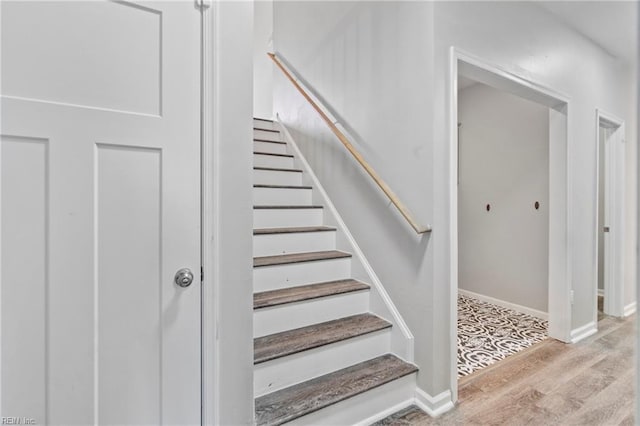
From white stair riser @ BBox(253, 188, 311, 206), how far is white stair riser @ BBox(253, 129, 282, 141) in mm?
959

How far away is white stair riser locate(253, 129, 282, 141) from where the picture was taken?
3.40 meters

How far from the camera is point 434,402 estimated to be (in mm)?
1720

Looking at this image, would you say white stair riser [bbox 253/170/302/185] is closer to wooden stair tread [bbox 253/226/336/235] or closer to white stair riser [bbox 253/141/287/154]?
white stair riser [bbox 253/141/287/154]

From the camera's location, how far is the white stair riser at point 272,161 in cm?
299

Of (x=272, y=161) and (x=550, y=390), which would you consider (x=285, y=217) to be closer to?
(x=272, y=161)

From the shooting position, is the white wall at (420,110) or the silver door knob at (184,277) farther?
the white wall at (420,110)

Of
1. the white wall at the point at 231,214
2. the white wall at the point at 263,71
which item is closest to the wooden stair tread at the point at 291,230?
the white wall at the point at 231,214

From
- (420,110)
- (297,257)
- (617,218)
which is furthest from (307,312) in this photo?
(617,218)

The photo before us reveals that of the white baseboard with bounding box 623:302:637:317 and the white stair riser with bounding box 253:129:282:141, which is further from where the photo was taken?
the white stair riser with bounding box 253:129:282:141

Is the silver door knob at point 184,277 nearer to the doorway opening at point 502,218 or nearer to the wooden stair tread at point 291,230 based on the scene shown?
the wooden stair tread at point 291,230

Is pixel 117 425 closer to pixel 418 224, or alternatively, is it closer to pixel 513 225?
pixel 418 224

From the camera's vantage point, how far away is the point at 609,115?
10.1 ft

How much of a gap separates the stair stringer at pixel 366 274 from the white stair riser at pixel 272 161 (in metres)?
0.13

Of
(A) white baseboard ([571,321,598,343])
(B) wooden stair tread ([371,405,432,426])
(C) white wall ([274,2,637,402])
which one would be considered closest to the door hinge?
(C) white wall ([274,2,637,402])
